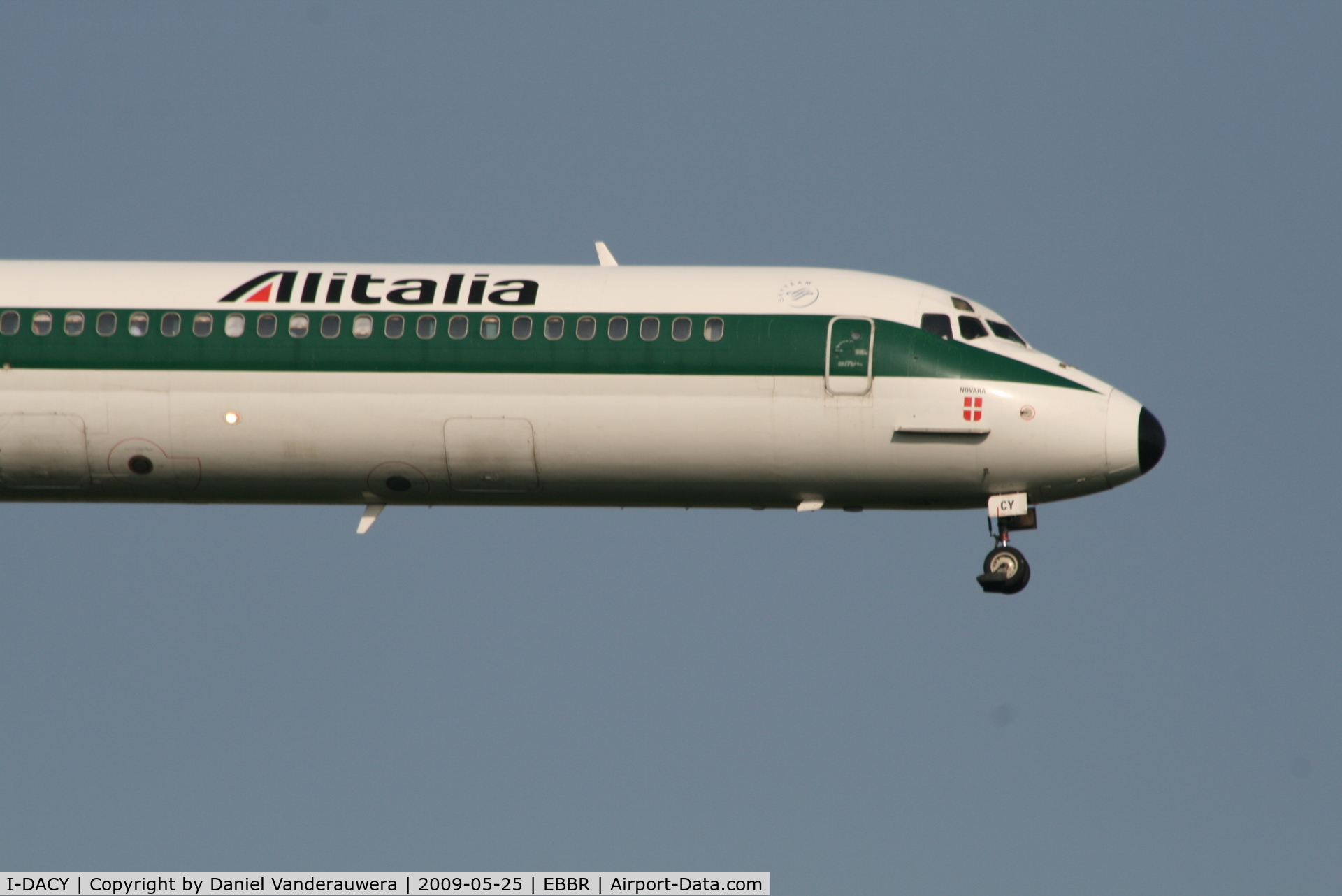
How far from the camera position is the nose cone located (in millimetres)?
51250

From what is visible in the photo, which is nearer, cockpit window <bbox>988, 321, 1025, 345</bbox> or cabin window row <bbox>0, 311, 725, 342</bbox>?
cabin window row <bbox>0, 311, 725, 342</bbox>

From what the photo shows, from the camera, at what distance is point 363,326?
2041 inches

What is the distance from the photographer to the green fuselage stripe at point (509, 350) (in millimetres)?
51219

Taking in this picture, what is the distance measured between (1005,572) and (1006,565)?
14cm

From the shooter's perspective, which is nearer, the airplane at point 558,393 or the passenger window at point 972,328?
the airplane at point 558,393

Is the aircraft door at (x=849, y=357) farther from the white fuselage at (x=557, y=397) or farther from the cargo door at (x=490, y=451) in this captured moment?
the cargo door at (x=490, y=451)

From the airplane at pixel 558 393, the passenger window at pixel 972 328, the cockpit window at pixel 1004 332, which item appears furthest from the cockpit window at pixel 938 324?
the cockpit window at pixel 1004 332

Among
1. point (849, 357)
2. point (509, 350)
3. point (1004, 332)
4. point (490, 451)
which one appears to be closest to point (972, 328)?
point (1004, 332)

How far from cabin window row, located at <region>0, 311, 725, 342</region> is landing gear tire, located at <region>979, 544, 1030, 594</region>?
7.14 m

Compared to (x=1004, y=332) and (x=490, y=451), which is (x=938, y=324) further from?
(x=490, y=451)

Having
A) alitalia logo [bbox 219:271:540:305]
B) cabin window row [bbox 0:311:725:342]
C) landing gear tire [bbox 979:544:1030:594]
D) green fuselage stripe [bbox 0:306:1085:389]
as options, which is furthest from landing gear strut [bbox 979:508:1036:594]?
alitalia logo [bbox 219:271:540:305]

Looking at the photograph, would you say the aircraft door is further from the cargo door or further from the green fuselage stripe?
the cargo door

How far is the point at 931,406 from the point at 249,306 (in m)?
13.5

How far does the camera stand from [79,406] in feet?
170
